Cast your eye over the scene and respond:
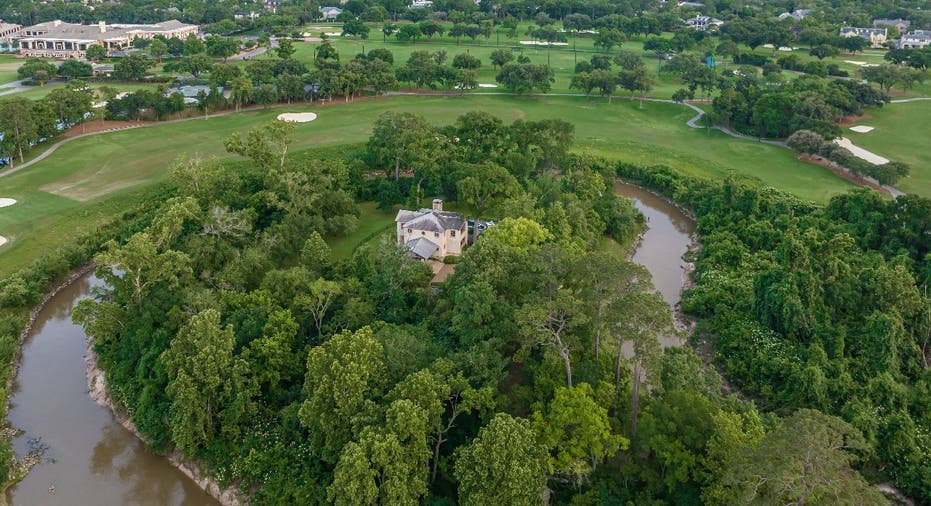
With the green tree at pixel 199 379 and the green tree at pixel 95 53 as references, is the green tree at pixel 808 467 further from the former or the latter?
the green tree at pixel 95 53

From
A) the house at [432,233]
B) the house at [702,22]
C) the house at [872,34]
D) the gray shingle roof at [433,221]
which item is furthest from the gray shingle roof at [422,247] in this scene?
the house at [872,34]

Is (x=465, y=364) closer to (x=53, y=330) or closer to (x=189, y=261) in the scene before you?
(x=189, y=261)

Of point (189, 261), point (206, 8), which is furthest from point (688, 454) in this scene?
point (206, 8)

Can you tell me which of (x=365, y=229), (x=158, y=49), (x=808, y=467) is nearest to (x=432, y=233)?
(x=365, y=229)

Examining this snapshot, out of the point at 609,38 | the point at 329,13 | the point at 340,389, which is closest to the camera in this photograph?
the point at 340,389

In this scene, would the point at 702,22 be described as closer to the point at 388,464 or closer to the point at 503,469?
the point at 503,469
